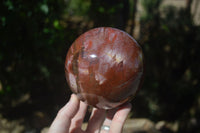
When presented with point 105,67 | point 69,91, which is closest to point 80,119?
point 105,67

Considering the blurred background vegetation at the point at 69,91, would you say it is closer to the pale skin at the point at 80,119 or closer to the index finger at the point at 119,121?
the pale skin at the point at 80,119

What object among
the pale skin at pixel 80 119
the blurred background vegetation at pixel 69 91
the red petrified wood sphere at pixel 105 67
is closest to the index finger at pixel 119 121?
the pale skin at pixel 80 119

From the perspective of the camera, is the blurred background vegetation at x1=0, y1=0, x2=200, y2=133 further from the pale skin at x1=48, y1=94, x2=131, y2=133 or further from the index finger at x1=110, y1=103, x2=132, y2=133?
the index finger at x1=110, y1=103, x2=132, y2=133

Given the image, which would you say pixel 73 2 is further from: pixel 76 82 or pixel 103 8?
pixel 76 82

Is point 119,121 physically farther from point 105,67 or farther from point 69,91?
point 69,91

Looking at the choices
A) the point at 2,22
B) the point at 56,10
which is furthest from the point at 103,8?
the point at 2,22

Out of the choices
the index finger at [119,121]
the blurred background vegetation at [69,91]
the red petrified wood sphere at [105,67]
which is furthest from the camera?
the blurred background vegetation at [69,91]
